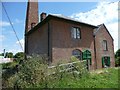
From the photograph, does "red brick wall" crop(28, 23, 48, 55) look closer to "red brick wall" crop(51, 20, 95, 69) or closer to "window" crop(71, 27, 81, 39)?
"red brick wall" crop(51, 20, 95, 69)

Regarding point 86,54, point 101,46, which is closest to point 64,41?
point 86,54

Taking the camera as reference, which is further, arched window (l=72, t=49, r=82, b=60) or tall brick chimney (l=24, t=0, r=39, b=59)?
tall brick chimney (l=24, t=0, r=39, b=59)

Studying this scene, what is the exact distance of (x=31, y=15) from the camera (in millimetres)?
27000

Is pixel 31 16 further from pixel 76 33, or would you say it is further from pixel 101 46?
pixel 101 46

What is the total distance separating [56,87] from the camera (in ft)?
36.5

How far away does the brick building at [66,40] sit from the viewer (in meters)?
19.5

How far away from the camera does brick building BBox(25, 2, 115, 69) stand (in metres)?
19.5

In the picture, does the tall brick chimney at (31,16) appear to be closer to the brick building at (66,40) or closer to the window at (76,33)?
the brick building at (66,40)

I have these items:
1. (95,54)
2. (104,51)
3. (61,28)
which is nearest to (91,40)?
(95,54)

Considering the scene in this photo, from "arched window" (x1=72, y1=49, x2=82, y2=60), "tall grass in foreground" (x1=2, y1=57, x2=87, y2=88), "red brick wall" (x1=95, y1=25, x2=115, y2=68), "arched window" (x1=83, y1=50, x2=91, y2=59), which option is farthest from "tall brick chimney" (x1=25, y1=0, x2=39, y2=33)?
"tall grass in foreground" (x1=2, y1=57, x2=87, y2=88)

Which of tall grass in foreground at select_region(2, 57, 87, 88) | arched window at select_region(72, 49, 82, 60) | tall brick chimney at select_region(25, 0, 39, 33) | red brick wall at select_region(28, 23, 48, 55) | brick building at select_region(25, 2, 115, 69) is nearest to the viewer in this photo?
tall grass in foreground at select_region(2, 57, 87, 88)

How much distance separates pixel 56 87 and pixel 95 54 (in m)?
13.6

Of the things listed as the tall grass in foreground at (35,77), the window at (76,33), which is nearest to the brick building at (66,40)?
the window at (76,33)

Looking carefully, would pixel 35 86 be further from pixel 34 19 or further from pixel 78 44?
pixel 34 19
